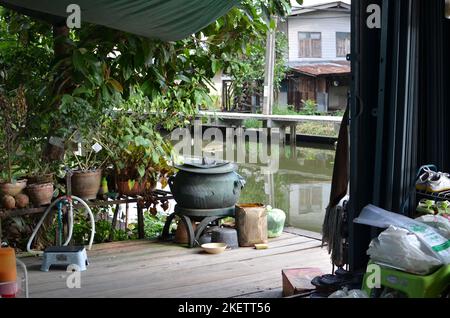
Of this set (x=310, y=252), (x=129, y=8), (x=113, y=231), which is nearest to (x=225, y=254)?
(x=310, y=252)

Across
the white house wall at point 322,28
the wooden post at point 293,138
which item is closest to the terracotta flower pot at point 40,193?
the wooden post at point 293,138

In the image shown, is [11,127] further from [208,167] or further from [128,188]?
[208,167]

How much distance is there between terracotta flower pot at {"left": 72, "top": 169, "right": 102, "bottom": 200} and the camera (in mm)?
4367

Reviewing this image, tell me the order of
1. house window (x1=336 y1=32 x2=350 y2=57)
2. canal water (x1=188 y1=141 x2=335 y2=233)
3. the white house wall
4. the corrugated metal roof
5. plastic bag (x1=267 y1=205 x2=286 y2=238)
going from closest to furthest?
plastic bag (x1=267 y1=205 x2=286 y2=238) < canal water (x1=188 y1=141 x2=335 y2=233) < the corrugated metal roof < the white house wall < house window (x1=336 y1=32 x2=350 y2=57)

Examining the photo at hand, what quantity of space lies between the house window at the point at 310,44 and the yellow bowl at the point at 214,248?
1445 cm

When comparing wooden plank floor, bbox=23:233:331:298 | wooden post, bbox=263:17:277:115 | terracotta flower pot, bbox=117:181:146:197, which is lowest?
wooden plank floor, bbox=23:233:331:298

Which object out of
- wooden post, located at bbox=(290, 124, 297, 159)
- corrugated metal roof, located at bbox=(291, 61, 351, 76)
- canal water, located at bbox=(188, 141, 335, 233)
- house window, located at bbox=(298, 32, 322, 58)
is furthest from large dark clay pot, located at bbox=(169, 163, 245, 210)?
house window, located at bbox=(298, 32, 322, 58)

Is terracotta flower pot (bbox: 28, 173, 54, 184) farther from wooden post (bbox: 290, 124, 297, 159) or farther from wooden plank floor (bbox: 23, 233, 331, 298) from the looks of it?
wooden post (bbox: 290, 124, 297, 159)

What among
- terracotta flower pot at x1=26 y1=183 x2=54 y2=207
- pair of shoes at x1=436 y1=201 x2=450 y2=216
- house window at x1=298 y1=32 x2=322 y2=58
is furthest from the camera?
house window at x1=298 y1=32 x2=322 y2=58

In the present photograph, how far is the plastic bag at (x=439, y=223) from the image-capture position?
2223 millimetres

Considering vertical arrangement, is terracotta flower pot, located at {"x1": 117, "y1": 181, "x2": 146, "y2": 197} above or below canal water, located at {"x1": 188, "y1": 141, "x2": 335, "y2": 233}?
above

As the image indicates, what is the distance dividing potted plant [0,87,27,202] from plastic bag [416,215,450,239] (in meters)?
2.91

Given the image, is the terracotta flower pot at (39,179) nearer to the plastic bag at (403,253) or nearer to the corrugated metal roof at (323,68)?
the plastic bag at (403,253)

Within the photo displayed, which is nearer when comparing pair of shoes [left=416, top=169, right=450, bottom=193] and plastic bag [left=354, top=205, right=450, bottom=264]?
plastic bag [left=354, top=205, right=450, bottom=264]
